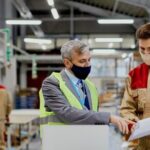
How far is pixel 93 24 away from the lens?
19.9m

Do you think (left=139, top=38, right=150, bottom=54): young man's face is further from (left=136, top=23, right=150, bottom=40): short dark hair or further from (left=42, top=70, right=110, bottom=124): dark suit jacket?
(left=42, top=70, right=110, bottom=124): dark suit jacket

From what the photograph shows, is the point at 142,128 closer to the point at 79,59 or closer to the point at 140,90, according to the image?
the point at 140,90

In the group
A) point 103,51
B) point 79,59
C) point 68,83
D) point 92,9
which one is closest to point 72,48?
point 79,59

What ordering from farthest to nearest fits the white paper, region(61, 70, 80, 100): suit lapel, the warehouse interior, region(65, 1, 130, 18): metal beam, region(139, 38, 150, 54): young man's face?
region(65, 1, 130, 18): metal beam → the warehouse interior → region(61, 70, 80, 100): suit lapel → region(139, 38, 150, 54): young man's face → the white paper

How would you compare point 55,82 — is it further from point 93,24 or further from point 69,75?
point 93,24

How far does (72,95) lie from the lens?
6.48 ft

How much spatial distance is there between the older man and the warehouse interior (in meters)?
9.54

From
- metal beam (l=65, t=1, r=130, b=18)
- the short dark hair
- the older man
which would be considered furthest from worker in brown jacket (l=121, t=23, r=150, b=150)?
metal beam (l=65, t=1, r=130, b=18)

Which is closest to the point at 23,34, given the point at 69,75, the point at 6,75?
the point at 6,75

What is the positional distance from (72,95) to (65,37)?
1751 centimetres

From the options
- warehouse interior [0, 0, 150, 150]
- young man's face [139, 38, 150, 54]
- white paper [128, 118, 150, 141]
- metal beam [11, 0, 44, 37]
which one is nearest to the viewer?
white paper [128, 118, 150, 141]

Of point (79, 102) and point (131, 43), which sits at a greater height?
point (131, 43)

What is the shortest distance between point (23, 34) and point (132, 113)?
59.4ft

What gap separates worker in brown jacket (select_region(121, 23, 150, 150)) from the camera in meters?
1.86
